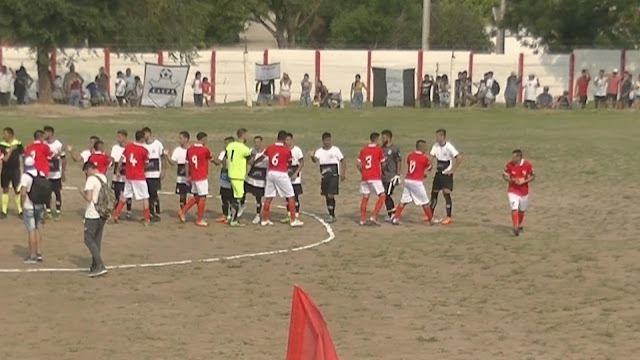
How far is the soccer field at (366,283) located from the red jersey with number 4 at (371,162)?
0.91 m

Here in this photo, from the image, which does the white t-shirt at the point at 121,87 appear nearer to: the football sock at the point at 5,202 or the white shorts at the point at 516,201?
the football sock at the point at 5,202

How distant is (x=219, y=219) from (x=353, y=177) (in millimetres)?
6699

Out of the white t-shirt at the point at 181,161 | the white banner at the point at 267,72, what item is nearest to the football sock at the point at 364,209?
the white t-shirt at the point at 181,161

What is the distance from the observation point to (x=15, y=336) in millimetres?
14281

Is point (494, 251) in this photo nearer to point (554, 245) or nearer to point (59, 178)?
point (554, 245)

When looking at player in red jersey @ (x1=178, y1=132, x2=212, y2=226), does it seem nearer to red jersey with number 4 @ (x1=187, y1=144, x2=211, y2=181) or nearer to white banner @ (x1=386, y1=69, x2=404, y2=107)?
red jersey with number 4 @ (x1=187, y1=144, x2=211, y2=181)

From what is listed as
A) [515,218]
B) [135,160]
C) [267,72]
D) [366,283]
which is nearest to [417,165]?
[515,218]

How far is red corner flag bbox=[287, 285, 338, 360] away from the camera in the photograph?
22.2 ft

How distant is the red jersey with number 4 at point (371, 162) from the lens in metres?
22.5

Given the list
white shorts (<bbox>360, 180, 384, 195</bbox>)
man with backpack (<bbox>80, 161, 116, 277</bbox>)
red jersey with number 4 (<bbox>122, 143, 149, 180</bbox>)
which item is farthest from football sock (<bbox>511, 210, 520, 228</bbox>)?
man with backpack (<bbox>80, 161, 116, 277</bbox>)

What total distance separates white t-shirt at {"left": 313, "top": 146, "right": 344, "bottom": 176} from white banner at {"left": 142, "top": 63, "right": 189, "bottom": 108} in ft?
97.0

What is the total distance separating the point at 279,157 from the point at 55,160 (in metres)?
3.91

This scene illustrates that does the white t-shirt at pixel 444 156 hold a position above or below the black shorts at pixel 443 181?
above

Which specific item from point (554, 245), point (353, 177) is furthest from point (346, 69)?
point (554, 245)
